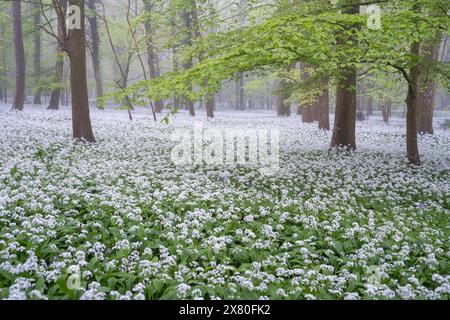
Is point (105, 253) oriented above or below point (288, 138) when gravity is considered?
below

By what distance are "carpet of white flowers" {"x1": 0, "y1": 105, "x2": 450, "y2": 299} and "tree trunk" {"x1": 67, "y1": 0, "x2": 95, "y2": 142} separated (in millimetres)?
1677

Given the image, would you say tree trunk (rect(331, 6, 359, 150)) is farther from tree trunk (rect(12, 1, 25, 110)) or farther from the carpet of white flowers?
tree trunk (rect(12, 1, 25, 110))

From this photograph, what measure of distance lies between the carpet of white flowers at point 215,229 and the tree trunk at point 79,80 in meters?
1.68

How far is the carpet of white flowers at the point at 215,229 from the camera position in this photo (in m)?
4.84

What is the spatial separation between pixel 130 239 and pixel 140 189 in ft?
8.88

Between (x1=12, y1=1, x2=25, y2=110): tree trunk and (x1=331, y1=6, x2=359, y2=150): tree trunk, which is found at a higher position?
(x1=12, y1=1, x2=25, y2=110): tree trunk

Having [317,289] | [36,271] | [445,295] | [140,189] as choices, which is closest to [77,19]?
[140,189]

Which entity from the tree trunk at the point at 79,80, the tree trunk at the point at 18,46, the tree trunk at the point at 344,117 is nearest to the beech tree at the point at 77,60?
the tree trunk at the point at 79,80

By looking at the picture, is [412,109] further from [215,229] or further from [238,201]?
[215,229]

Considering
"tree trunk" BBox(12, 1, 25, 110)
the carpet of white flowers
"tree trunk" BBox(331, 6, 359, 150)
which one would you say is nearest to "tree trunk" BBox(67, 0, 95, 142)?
the carpet of white flowers

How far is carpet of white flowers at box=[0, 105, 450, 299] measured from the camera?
A: 4836mm

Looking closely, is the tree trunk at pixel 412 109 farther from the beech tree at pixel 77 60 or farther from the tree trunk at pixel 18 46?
the tree trunk at pixel 18 46

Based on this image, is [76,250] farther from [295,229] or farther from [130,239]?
[295,229]

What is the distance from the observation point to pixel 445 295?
486cm
